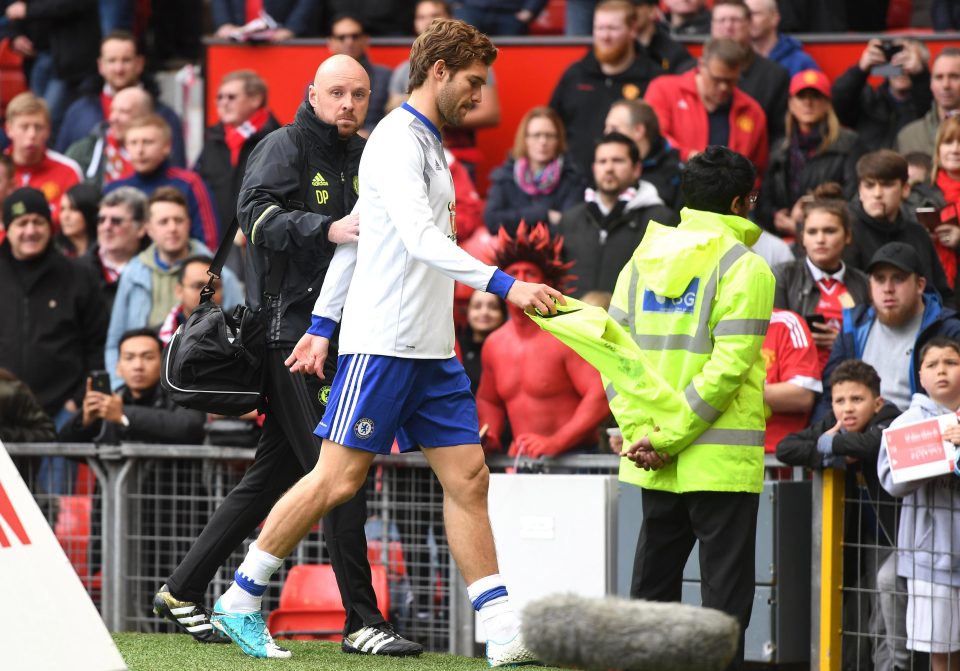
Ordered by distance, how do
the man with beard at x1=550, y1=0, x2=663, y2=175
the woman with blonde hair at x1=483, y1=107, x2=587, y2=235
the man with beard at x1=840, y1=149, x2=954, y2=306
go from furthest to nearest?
the man with beard at x1=550, y1=0, x2=663, y2=175 < the woman with blonde hair at x1=483, y1=107, x2=587, y2=235 < the man with beard at x1=840, y1=149, x2=954, y2=306

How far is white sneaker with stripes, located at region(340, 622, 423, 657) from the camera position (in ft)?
20.8

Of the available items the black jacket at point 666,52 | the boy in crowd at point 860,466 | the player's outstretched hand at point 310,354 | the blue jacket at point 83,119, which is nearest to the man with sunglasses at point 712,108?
the black jacket at point 666,52

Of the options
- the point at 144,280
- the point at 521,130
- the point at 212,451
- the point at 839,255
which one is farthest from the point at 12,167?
the point at 839,255

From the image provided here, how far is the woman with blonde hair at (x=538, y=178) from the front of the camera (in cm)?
1060

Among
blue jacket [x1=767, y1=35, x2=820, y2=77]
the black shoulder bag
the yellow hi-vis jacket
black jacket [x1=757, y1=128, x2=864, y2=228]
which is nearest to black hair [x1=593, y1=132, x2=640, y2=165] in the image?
black jacket [x1=757, y1=128, x2=864, y2=228]

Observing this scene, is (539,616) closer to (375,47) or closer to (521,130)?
(521,130)

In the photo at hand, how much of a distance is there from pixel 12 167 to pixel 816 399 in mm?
6405

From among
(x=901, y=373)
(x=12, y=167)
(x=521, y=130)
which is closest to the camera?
(x=901, y=373)

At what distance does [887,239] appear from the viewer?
9133mm

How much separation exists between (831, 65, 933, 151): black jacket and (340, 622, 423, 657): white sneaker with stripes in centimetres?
595

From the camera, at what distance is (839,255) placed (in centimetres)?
876

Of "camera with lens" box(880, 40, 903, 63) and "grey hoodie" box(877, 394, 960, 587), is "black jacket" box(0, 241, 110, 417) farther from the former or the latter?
"camera with lens" box(880, 40, 903, 63)

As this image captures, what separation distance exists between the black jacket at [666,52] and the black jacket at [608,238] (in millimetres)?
2222

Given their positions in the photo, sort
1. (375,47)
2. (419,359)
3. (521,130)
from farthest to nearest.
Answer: (375,47)
(521,130)
(419,359)
